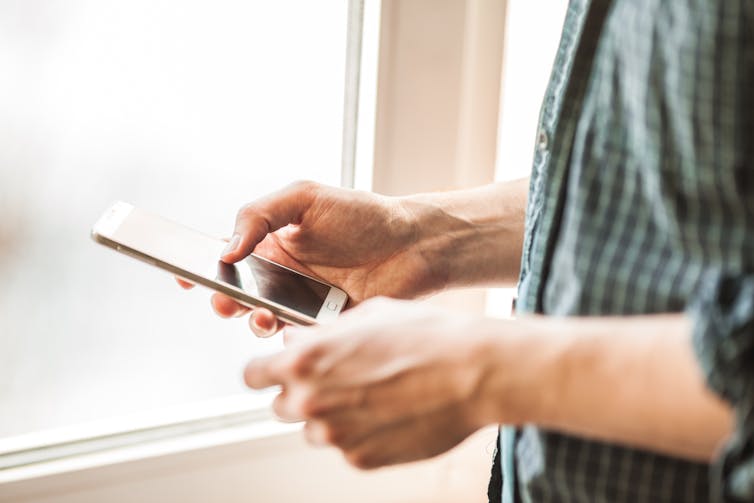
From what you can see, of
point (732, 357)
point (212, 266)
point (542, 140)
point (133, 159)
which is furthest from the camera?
point (133, 159)

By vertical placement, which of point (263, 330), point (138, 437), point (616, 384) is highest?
point (616, 384)

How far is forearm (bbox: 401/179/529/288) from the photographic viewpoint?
66 centimetres

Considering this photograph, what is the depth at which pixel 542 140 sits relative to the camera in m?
0.48

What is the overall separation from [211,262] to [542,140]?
0.87ft

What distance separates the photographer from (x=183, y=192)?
0.84 meters

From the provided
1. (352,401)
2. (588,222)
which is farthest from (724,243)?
(352,401)

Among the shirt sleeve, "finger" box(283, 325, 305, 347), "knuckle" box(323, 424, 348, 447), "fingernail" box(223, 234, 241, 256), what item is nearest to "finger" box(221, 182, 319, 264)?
"fingernail" box(223, 234, 241, 256)

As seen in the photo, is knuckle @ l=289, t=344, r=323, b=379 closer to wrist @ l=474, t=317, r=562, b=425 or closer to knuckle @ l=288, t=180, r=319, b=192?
wrist @ l=474, t=317, r=562, b=425

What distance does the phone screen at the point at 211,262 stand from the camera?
0.58m

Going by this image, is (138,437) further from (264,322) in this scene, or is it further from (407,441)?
(407,441)

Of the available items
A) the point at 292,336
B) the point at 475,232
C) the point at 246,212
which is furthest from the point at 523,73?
the point at 292,336

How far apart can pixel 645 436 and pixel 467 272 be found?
0.32 m

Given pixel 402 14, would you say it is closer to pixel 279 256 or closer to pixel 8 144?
pixel 279 256

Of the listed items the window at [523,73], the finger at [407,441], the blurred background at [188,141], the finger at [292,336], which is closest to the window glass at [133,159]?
the blurred background at [188,141]
